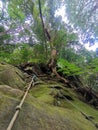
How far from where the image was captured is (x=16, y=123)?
2.40 metres

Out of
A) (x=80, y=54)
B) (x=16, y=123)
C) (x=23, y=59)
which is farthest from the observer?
(x=80, y=54)

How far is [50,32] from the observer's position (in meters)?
9.03

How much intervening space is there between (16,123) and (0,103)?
40cm

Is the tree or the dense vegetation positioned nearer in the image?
the dense vegetation

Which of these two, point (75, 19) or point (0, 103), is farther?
point (75, 19)

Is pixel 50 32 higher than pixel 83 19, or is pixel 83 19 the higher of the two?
pixel 83 19

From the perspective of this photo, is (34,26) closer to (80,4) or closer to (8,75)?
(80,4)

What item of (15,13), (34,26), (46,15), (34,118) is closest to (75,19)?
(46,15)

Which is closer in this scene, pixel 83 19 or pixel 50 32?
pixel 50 32

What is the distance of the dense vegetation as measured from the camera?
8.53 m

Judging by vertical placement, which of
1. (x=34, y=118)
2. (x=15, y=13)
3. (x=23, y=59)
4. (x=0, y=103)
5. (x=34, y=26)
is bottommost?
(x=34, y=118)

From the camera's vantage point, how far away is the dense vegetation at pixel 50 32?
8.53m

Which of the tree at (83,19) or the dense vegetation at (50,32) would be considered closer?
the dense vegetation at (50,32)

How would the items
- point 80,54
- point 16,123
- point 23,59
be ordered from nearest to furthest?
point 16,123 < point 23,59 < point 80,54
